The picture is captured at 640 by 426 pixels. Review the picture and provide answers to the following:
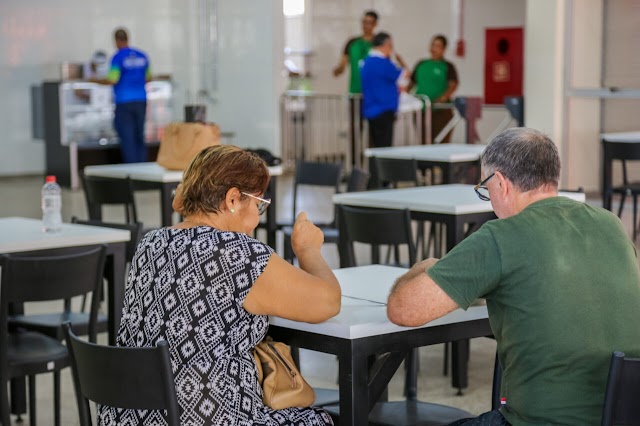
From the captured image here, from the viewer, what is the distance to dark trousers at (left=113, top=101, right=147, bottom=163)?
12.8m

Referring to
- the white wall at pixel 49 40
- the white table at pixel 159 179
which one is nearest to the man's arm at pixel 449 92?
the white wall at pixel 49 40

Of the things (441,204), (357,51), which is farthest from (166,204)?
(357,51)

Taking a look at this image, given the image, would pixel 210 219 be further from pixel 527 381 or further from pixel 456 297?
pixel 527 381

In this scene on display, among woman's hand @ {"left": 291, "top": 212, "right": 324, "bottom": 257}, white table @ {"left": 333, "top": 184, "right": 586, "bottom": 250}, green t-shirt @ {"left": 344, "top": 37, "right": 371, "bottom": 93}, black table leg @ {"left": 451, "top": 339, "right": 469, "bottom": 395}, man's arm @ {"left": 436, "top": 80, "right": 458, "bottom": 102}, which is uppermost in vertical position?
green t-shirt @ {"left": 344, "top": 37, "right": 371, "bottom": 93}

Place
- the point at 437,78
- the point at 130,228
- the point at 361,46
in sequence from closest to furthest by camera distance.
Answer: the point at 130,228 → the point at 361,46 → the point at 437,78

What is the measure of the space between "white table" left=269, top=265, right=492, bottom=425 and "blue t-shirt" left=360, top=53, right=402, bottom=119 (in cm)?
820

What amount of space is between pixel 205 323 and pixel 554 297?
32.5 inches

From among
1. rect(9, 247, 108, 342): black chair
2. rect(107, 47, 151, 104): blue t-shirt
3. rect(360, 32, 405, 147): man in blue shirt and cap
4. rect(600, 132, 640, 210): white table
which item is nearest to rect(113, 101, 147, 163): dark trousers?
rect(107, 47, 151, 104): blue t-shirt

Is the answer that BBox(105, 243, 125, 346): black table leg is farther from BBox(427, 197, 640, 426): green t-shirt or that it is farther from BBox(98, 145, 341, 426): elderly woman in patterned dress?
A: BBox(427, 197, 640, 426): green t-shirt

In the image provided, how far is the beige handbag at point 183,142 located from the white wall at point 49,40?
23.8ft

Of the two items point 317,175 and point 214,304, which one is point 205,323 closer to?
point 214,304

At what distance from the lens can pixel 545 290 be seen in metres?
2.47

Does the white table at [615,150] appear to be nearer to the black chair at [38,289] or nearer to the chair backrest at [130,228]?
the chair backrest at [130,228]

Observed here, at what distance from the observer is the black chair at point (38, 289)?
3771mm
